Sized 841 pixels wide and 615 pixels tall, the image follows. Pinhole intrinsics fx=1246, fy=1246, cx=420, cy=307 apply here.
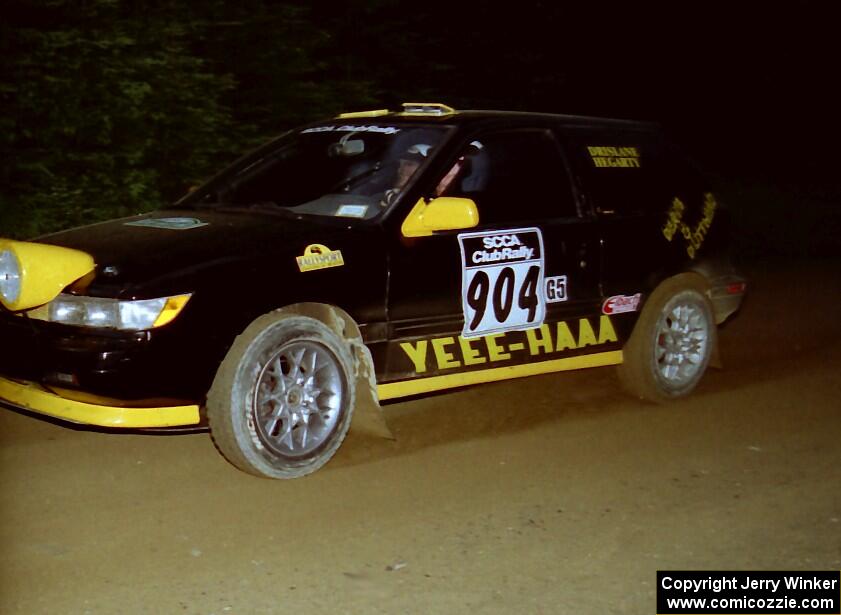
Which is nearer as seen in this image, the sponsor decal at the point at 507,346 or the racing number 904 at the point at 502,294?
the sponsor decal at the point at 507,346

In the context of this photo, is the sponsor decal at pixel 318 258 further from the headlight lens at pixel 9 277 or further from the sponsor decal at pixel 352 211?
the headlight lens at pixel 9 277

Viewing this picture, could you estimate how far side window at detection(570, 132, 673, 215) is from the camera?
7008 millimetres

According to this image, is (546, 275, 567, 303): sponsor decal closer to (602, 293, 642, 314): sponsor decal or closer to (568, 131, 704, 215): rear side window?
(602, 293, 642, 314): sponsor decal

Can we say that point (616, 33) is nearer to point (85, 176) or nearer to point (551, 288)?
point (85, 176)

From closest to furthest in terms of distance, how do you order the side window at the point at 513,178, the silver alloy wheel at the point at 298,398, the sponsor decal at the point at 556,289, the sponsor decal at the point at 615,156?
the silver alloy wheel at the point at 298,398, the side window at the point at 513,178, the sponsor decal at the point at 556,289, the sponsor decal at the point at 615,156

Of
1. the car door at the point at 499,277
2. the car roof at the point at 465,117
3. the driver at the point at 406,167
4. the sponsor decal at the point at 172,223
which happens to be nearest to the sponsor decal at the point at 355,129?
the car roof at the point at 465,117

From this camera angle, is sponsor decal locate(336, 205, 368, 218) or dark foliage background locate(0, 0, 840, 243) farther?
dark foliage background locate(0, 0, 840, 243)

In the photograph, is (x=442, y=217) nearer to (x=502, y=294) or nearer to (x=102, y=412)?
(x=502, y=294)

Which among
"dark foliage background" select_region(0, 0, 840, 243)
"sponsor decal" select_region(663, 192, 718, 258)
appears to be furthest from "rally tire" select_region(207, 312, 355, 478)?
"dark foliage background" select_region(0, 0, 840, 243)

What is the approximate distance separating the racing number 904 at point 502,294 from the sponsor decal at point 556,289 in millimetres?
97

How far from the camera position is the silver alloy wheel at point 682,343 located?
7332 mm

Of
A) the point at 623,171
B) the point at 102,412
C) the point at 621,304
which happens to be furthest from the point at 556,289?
the point at 102,412

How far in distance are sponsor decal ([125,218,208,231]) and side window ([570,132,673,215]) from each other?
2.18m

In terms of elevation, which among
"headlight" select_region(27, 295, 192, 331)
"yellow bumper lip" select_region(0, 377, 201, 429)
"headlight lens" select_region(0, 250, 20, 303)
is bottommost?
"yellow bumper lip" select_region(0, 377, 201, 429)
